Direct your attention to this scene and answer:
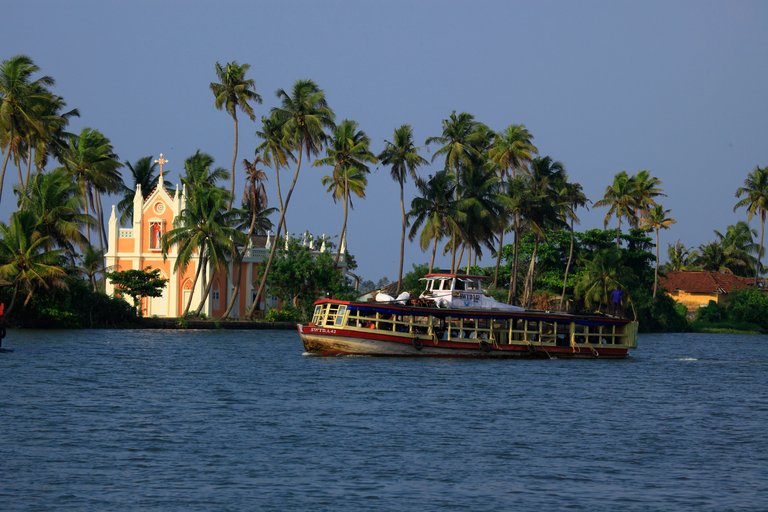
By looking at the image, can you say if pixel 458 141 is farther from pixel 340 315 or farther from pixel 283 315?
pixel 340 315

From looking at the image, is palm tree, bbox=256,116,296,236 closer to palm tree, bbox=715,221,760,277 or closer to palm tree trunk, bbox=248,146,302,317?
palm tree trunk, bbox=248,146,302,317

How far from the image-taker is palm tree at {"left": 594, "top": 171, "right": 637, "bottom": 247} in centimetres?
11088

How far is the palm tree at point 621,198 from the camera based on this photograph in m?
111

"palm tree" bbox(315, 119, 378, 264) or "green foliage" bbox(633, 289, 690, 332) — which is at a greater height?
"palm tree" bbox(315, 119, 378, 264)

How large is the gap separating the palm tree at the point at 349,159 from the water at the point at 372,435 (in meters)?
38.9

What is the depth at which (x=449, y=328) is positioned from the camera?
5481 cm

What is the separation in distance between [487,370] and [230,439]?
2226 cm

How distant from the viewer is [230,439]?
2961 cm

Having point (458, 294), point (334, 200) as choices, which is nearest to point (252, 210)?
point (334, 200)

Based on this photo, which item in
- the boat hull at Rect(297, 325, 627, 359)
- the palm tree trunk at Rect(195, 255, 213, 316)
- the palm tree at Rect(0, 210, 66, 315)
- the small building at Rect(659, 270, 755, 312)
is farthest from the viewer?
the small building at Rect(659, 270, 755, 312)

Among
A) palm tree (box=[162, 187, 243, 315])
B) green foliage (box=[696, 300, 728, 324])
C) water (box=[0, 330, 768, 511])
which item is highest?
palm tree (box=[162, 187, 243, 315])

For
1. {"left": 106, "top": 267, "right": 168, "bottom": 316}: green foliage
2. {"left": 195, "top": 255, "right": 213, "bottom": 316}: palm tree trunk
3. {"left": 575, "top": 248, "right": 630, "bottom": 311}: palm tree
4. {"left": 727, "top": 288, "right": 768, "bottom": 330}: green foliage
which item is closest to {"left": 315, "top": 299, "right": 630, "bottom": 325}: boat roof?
{"left": 106, "top": 267, "right": 168, "bottom": 316}: green foliage

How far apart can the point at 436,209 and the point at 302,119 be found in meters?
11.6

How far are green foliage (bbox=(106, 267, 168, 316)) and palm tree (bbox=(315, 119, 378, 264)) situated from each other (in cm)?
1697
